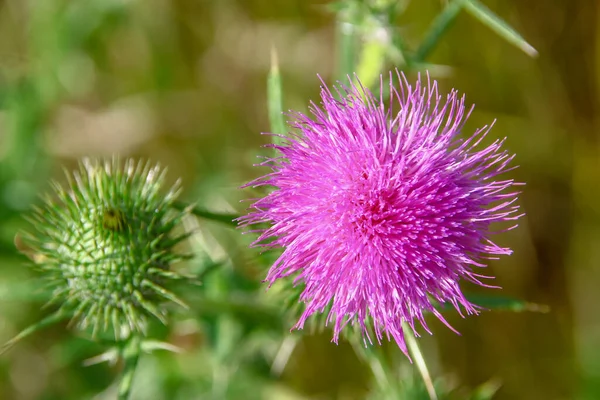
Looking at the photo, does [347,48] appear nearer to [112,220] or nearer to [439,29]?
[439,29]

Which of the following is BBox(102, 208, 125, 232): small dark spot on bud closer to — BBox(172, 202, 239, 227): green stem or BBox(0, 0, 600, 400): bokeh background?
BBox(172, 202, 239, 227): green stem

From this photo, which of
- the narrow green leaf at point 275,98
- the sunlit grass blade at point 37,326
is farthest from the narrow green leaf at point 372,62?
the sunlit grass blade at point 37,326

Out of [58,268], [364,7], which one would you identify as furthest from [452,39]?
[58,268]

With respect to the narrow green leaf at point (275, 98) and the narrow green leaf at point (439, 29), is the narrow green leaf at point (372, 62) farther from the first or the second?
the narrow green leaf at point (275, 98)

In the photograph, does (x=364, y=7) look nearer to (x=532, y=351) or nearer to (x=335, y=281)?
(x=335, y=281)

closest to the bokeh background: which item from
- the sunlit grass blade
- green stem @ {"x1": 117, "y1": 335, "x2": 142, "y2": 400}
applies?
green stem @ {"x1": 117, "y1": 335, "x2": 142, "y2": 400}
